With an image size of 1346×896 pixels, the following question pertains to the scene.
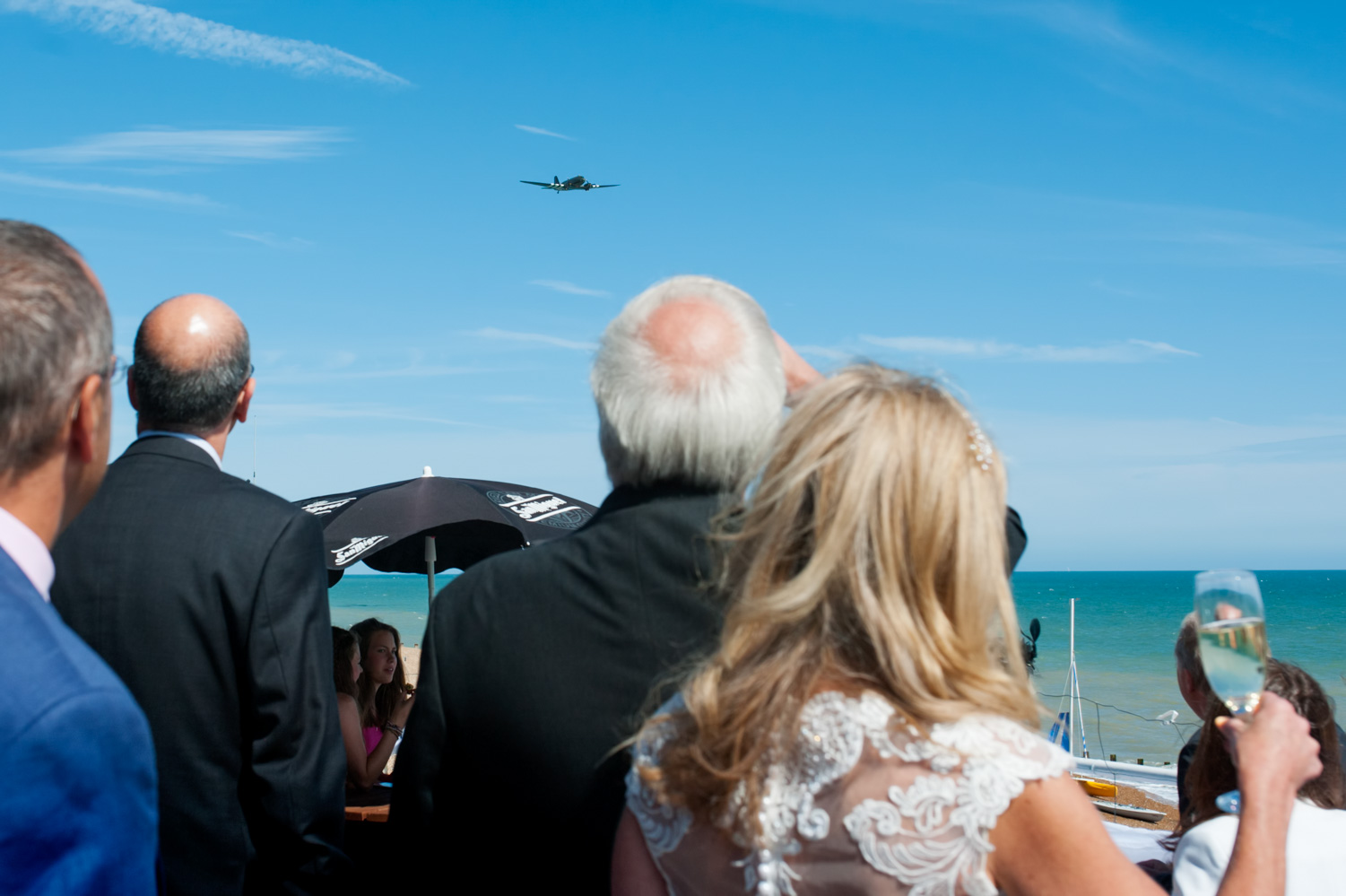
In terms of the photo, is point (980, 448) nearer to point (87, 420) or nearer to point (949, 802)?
point (949, 802)

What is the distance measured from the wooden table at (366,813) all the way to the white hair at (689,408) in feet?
11.9

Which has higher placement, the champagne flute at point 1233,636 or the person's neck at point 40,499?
the person's neck at point 40,499

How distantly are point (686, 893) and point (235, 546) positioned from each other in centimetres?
134

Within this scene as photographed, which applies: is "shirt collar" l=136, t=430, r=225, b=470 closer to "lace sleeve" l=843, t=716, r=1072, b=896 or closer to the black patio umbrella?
"lace sleeve" l=843, t=716, r=1072, b=896

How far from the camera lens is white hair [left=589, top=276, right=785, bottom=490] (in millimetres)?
1749

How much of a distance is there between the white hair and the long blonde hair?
0.90ft

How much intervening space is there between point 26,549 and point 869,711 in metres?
1.00

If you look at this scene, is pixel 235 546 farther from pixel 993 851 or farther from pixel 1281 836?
pixel 1281 836

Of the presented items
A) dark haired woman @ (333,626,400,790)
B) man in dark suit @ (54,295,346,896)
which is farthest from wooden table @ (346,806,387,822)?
man in dark suit @ (54,295,346,896)

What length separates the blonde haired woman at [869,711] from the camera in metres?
1.32

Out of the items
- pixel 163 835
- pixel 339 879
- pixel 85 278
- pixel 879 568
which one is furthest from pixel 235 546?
pixel 879 568

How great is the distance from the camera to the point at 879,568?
1392 millimetres

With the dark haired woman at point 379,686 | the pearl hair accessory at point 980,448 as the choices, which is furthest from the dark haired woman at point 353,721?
the pearl hair accessory at point 980,448

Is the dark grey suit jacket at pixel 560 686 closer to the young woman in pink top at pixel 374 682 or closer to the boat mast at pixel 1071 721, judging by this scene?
the boat mast at pixel 1071 721
